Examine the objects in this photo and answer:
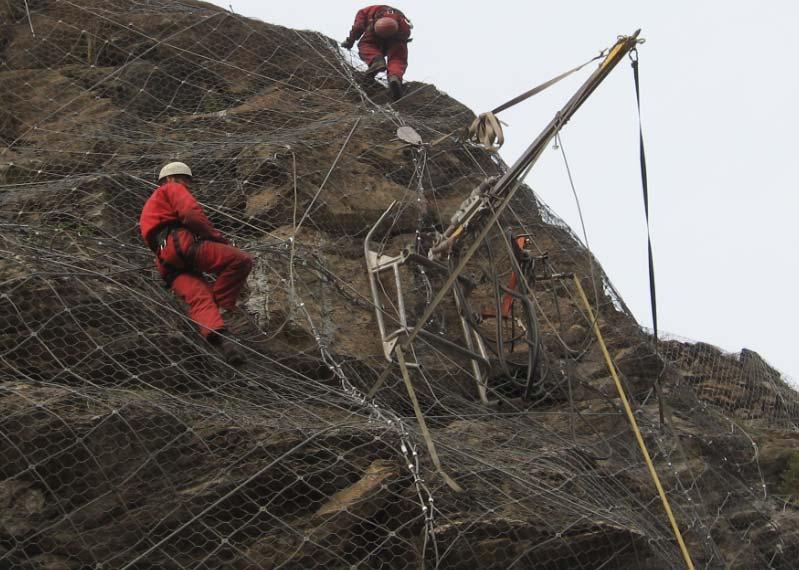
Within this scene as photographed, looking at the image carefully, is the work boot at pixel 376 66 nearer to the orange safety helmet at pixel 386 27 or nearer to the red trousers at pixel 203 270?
the orange safety helmet at pixel 386 27

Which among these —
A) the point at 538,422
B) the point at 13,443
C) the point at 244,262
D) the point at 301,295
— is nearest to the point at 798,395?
the point at 538,422

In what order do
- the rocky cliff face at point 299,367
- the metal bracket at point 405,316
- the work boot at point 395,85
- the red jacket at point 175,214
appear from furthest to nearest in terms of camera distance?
the work boot at point 395,85 → the metal bracket at point 405,316 → the red jacket at point 175,214 → the rocky cliff face at point 299,367

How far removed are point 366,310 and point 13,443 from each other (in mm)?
3072

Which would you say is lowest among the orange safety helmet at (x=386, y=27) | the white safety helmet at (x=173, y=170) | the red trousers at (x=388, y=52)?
the white safety helmet at (x=173, y=170)

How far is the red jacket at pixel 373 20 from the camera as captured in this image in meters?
11.6

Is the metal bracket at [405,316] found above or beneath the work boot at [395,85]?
beneath

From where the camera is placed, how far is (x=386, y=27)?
37.3ft

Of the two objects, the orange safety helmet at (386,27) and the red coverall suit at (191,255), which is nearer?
the red coverall suit at (191,255)

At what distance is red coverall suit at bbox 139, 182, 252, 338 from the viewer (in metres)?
7.38

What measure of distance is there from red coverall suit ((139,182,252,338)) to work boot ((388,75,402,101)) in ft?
13.7

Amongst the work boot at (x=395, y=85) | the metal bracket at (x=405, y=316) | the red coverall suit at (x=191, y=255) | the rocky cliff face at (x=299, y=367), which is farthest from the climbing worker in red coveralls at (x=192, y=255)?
the work boot at (x=395, y=85)

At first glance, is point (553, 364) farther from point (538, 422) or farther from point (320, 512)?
point (320, 512)

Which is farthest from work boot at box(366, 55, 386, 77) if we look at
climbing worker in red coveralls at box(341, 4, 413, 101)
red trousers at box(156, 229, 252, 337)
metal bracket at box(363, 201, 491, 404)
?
red trousers at box(156, 229, 252, 337)

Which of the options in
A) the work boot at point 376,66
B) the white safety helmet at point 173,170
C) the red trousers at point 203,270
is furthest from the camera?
the work boot at point 376,66
